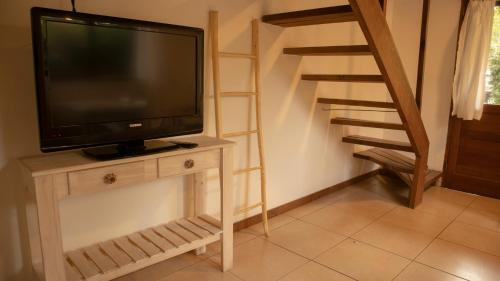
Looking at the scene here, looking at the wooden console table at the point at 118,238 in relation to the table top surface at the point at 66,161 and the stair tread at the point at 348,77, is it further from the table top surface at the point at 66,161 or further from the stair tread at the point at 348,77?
the stair tread at the point at 348,77

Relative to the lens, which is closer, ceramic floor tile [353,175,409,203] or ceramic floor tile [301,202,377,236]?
ceramic floor tile [301,202,377,236]

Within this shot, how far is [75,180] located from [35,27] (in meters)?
0.65

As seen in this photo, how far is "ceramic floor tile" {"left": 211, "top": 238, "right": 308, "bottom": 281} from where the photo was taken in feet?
7.08

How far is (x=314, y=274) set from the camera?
2166mm

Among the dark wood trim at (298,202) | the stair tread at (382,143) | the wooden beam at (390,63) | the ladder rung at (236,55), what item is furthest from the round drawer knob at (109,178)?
the stair tread at (382,143)

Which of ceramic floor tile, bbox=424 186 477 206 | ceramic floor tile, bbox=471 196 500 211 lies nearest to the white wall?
ceramic floor tile, bbox=424 186 477 206

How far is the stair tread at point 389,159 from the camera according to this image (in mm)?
3461

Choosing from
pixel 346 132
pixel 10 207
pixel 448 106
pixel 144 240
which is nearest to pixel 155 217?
pixel 144 240

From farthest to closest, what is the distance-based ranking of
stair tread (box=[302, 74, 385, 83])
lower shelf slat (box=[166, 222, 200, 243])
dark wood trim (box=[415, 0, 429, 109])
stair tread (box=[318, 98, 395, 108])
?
1. dark wood trim (box=[415, 0, 429, 109])
2. stair tread (box=[318, 98, 395, 108])
3. stair tread (box=[302, 74, 385, 83])
4. lower shelf slat (box=[166, 222, 200, 243])

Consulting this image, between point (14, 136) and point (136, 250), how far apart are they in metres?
0.84

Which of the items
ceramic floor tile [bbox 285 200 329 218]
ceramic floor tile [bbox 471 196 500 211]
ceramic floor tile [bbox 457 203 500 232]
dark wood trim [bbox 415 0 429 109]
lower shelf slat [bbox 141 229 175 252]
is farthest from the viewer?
dark wood trim [bbox 415 0 429 109]

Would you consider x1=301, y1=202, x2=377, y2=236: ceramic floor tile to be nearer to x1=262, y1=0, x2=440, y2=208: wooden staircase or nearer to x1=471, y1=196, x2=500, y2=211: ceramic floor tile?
x1=262, y1=0, x2=440, y2=208: wooden staircase

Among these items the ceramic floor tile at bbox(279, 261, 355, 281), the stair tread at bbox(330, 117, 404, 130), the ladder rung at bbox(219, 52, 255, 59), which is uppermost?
the ladder rung at bbox(219, 52, 255, 59)

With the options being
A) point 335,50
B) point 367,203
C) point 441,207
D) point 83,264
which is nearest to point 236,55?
point 335,50
